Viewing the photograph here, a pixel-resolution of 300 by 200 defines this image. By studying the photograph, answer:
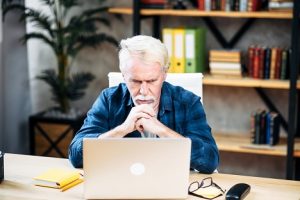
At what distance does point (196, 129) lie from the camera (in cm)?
241

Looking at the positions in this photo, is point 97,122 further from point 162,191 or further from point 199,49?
point 199,49

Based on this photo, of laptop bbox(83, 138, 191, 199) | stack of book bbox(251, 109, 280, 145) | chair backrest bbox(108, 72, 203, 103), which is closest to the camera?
laptop bbox(83, 138, 191, 199)

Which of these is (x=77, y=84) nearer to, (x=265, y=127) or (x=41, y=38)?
(x=41, y=38)

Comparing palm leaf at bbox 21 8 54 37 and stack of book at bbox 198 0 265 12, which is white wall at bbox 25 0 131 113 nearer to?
palm leaf at bbox 21 8 54 37

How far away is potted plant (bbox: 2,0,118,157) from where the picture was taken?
404cm

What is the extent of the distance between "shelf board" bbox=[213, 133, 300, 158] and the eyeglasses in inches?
63.1

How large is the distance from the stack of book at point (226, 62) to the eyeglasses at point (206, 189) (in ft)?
5.60

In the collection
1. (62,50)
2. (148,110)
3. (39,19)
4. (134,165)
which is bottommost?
(134,165)

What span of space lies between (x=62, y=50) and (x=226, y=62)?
1.12 metres

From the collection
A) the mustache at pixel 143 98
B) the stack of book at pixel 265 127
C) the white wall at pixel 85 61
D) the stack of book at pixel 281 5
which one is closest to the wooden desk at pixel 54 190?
the mustache at pixel 143 98

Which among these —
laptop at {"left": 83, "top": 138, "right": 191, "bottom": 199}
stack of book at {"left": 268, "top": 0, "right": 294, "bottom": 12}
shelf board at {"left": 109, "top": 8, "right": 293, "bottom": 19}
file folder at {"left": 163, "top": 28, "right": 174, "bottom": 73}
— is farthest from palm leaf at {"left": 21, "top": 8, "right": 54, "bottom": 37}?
laptop at {"left": 83, "top": 138, "right": 191, "bottom": 199}

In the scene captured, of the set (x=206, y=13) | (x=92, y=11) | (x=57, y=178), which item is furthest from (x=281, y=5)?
(x=57, y=178)

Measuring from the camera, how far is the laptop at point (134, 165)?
74.5 inches

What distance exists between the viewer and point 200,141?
7.62ft
